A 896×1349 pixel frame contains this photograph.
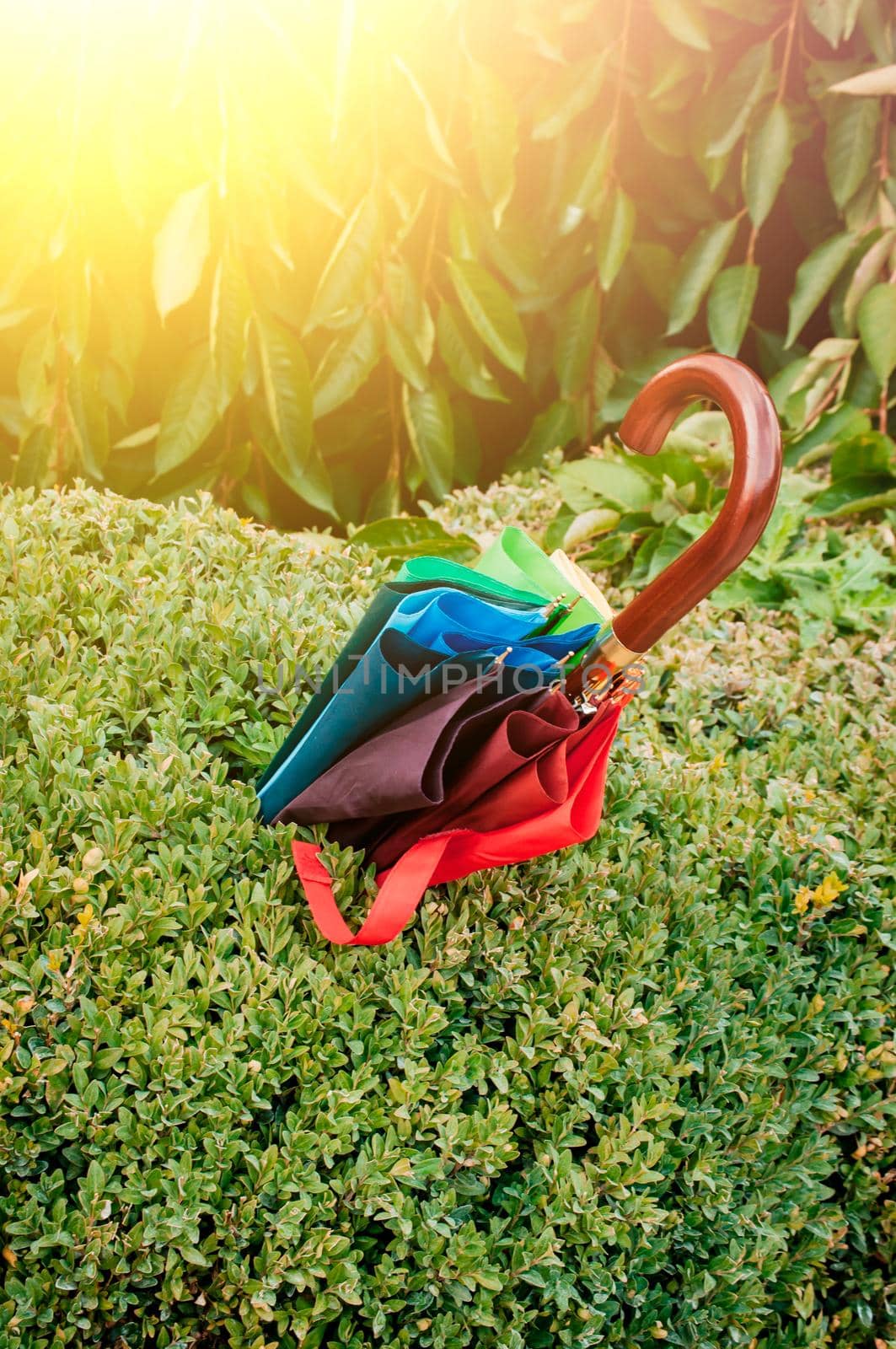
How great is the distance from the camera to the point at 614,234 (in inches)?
95.7

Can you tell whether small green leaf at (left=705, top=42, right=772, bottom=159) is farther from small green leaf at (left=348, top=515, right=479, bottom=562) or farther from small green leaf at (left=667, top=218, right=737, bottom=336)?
small green leaf at (left=348, top=515, right=479, bottom=562)

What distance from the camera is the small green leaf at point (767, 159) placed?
2354 millimetres

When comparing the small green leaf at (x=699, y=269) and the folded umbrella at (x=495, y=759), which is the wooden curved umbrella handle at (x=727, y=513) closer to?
the folded umbrella at (x=495, y=759)

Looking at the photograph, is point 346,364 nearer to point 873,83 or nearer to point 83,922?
point 873,83

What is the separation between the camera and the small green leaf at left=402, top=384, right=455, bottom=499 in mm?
2459

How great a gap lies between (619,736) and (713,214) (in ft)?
6.04

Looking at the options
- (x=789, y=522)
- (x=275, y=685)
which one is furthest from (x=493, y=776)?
(x=789, y=522)

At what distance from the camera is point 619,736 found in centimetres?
141

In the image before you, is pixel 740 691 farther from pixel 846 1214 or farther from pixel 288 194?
pixel 288 194

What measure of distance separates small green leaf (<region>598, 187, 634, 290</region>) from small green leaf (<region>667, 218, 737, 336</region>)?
0.58 feet

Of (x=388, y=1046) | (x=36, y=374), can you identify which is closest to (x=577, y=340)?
(x=36, y=374)

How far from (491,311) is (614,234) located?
0.34m

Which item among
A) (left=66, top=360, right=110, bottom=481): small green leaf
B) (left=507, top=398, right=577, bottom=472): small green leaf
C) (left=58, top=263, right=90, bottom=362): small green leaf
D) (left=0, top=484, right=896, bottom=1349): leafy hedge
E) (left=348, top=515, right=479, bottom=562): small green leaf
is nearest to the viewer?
(left=0, top=484, right=896, bottom=1349): leafy hedge

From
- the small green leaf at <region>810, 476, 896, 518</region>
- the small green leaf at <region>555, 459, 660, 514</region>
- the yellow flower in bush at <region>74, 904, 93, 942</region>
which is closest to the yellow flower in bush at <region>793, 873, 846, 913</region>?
the yellow flower in bush at <region>74, 904, 93, 942</region>
